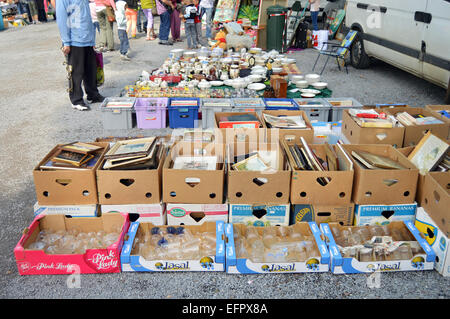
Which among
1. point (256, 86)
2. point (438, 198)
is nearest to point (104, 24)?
point (256, 86)

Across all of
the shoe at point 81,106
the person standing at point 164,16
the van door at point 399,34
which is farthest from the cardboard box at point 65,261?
the person standing at point 164,16

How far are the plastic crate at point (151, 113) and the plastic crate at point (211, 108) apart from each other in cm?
56

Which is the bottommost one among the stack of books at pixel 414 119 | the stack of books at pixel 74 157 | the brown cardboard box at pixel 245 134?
the stack of books at pixel 74 157

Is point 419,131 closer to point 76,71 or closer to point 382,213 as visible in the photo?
point 382,213

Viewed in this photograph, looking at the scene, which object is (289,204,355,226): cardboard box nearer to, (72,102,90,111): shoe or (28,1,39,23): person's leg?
(72,102,90,111): shoe

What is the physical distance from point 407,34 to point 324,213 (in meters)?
5.12

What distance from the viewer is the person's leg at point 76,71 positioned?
6542 millimetres

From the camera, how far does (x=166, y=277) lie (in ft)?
10.0

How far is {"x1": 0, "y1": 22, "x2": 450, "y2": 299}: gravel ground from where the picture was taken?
9.57ft

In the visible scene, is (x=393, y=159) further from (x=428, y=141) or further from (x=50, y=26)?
(x=50, y=26)

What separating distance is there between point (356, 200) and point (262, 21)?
31.1 feet

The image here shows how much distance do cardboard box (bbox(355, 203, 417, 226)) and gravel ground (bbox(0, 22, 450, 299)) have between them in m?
0.49

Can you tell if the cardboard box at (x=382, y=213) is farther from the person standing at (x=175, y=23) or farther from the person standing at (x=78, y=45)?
the person standing at (x=175, y=23)

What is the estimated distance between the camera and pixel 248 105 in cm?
583
